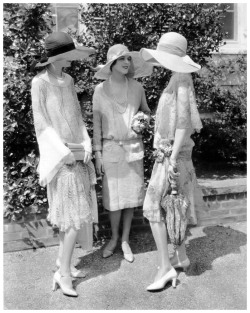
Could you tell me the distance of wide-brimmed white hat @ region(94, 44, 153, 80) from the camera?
3.66 m

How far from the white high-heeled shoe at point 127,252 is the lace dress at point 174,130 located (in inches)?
23.8

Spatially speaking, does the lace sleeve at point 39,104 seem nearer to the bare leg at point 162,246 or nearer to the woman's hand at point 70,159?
the woman's hand at point 70,159

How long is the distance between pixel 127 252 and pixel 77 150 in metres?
1.19

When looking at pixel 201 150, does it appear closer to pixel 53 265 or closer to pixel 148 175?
pixel 148 175

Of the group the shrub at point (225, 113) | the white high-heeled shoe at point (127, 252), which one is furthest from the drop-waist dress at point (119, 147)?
the shrub at point (225, 113)

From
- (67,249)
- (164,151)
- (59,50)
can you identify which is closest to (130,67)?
(59,50)

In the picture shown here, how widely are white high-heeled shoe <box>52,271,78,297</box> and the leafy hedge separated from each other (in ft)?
2.97

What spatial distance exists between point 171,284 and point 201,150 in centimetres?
329

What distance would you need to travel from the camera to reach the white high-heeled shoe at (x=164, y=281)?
11.0 feet

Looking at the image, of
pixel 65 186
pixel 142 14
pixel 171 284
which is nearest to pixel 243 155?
pixel 142 14

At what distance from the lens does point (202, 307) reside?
316 cm

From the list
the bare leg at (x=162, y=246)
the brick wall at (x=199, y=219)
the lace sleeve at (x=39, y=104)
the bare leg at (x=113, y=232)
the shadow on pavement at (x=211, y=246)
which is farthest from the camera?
the brick wall at (x=199, y=219)

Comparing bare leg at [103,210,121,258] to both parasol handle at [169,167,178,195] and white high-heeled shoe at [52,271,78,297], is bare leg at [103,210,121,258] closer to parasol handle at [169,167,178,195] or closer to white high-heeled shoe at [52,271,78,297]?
white high-heeled shoe at [52,271,78,297]

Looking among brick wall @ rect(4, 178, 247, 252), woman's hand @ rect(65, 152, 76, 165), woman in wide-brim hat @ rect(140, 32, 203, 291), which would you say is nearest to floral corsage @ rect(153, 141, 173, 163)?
woman in wide-brim hat @ rect(140, 32, 203, 291)
